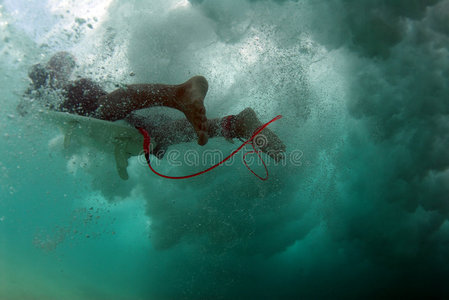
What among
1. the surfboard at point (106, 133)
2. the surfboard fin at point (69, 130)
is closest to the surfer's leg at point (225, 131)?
the surfboard at point (106, 133)

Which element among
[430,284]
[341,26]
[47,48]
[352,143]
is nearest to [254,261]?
[430,284]

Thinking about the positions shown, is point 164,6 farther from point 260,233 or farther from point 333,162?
point 260,233

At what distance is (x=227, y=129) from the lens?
3607 mm

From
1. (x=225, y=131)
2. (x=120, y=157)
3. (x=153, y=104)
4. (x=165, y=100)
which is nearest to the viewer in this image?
(x=165, y=100)

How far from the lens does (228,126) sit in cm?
357

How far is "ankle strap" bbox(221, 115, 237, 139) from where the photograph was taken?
3.54m

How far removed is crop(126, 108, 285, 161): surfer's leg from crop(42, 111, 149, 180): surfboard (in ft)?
0.84

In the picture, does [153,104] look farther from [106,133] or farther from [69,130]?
[69,130]

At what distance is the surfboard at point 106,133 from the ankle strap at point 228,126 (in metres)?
1.57

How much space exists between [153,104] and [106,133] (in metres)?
1.19

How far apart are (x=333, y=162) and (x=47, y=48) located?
1392 cm
